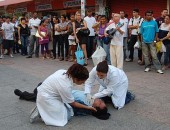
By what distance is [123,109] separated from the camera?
5164 mm

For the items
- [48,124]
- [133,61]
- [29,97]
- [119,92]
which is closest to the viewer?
[48,124]

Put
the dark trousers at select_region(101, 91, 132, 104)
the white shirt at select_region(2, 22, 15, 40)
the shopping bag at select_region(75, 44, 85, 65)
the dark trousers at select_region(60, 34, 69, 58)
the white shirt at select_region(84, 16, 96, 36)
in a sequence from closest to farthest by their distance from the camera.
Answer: the dark trousers at select_region(101, 91, 132, 104), the shopping bag at select_region(75, 44, 85, 65), the white shirt at select_region(84, 16, 96, 36), the dark trousers at select_region(60, 34, 69, 58), the white shirt at select_region(2, 22, 15, 40)

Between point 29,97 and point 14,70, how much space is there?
146 inches

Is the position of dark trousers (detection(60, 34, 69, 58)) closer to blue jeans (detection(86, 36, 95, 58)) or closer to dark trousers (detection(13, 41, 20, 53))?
blue jeans (detection(86, 36, 95, 58))

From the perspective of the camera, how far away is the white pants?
7867 millimetres

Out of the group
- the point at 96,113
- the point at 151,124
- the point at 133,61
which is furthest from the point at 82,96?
the point at 133,61

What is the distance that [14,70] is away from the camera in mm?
9188

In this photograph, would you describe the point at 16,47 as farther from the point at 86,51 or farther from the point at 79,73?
the point at 79,73

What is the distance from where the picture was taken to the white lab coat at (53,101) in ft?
14.1

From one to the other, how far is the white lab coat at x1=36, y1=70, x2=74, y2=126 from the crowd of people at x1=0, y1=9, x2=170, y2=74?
3.71 meters

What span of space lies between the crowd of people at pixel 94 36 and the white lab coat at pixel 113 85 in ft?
9.06

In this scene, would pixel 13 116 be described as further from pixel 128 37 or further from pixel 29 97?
pixel 128 37

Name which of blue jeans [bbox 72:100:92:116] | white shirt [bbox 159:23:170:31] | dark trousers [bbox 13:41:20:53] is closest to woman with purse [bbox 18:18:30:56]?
dark trousers [bbox 13:41:20:53]

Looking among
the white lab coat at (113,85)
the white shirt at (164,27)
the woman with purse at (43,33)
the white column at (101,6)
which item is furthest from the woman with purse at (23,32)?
the white lab coat at (113,85)
